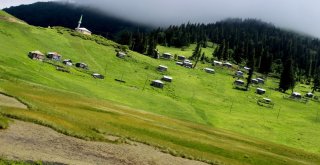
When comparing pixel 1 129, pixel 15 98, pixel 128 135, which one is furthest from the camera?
pixel 15 98

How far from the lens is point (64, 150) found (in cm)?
4675

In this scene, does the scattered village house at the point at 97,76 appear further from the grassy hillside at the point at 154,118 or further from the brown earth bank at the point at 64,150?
the brown earth bank at the point at 64,150

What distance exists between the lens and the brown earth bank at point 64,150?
41.6 meters

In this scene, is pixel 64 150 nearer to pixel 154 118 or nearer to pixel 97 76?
pixel 154 118

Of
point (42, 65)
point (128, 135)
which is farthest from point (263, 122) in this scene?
point (128, 135)

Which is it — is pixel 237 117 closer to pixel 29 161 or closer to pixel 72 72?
pixel 72 72

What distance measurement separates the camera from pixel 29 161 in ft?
126

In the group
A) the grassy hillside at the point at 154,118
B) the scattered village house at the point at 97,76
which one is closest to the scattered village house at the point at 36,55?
the grassy hillside at the point at 154,118

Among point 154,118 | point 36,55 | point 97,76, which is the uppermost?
point 154,118

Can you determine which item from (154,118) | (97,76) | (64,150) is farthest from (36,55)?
(64,150)

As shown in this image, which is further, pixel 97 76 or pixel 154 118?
pixel 97 76

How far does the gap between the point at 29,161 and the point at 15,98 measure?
36.2 meters

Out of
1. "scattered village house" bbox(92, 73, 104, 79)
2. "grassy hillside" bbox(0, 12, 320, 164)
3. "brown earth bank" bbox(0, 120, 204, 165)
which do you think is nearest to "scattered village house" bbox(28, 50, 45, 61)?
"grassy hillside" bbox(0, 12, 320, 164)

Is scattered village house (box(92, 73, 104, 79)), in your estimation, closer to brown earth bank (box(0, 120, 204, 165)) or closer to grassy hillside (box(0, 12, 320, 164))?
grassy hillside (box(0, 12, 320, 164))
